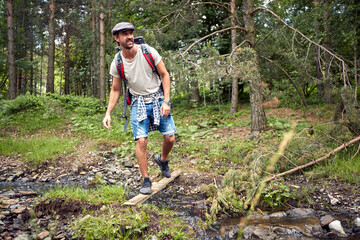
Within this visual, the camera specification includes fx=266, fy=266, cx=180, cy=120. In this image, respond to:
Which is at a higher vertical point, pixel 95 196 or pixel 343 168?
pixel 343 168

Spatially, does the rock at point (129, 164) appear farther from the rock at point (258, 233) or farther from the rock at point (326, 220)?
the rock at point (326, 220)

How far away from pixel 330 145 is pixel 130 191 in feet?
13.8

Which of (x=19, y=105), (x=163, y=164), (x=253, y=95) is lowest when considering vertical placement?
(x=163, y=164)

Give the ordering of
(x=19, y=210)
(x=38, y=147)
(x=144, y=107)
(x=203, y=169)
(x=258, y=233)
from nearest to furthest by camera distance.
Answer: (x=258, y=233) < (x=19, y=210) < (x=144, y=107) < (x=203, y=169) < (x=38, y=147)

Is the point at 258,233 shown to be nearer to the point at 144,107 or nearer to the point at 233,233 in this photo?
the point at 233,233

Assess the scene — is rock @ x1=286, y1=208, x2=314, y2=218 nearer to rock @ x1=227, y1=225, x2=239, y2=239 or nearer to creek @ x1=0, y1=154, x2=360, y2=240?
creek @ x1=0, y1=154, x2=360, y2=240

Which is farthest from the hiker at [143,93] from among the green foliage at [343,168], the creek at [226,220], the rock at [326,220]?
the green foliage at [343,168]

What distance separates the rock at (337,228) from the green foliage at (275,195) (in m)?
0.86

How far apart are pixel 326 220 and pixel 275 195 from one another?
0.91 meters

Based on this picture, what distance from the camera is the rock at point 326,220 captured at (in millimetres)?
3379

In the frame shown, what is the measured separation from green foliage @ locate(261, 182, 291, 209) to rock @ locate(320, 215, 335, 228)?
655 mm

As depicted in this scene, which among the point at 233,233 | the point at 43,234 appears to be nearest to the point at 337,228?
the point at 233,233

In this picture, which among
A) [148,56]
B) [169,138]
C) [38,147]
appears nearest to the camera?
[148,56]

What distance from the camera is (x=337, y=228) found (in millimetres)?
3244
